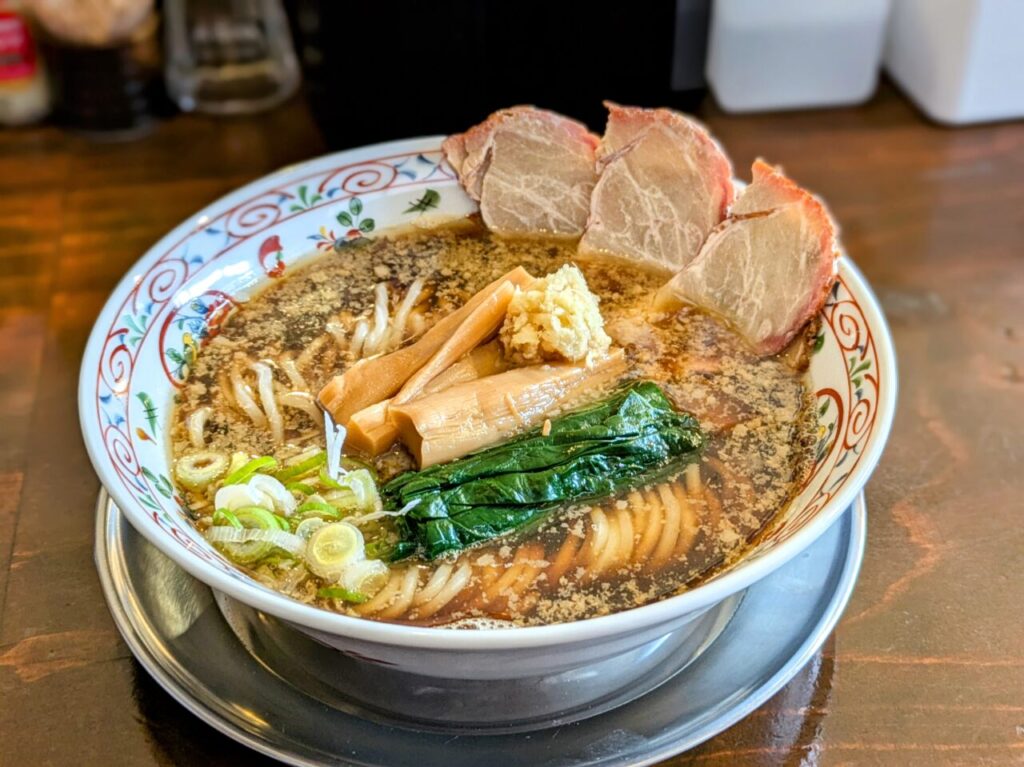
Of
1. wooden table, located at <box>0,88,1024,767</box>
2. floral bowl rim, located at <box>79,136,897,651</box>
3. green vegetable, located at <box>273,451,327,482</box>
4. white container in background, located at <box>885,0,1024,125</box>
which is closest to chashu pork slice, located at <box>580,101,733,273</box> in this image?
floral bowl rim, located at <box>79,136,897,651</box>

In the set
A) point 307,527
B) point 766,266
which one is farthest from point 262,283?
point 766,266

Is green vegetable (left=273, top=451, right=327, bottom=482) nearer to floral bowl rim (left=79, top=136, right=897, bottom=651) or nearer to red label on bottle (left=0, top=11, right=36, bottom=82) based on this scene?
floral bowl rim (left=79, top=136, right=897, bottom=651)

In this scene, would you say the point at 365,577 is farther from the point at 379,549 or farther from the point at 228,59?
the point at 228,59

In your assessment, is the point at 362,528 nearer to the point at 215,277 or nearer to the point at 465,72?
the point at 215,277

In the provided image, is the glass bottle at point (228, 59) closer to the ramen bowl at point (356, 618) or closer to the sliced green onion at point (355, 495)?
the ramen bowl at point (356, 618)

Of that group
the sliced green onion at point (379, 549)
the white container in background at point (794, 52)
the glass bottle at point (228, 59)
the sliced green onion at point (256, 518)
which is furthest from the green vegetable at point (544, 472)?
the glass bottle at point (228, 59)
